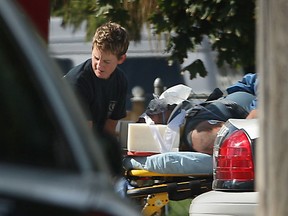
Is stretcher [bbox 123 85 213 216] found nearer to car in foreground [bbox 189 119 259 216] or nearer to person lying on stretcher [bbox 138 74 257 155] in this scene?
person lying on stretcher [bbox 138 74 257 155]

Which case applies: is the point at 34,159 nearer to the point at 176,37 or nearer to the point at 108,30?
the point at 108,30

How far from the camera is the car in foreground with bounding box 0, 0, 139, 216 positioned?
8.79 feet

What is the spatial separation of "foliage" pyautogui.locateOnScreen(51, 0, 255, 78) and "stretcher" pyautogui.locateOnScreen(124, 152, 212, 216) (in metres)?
3.94

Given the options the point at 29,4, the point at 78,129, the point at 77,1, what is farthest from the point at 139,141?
the point at 77,1

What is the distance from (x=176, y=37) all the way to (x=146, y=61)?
18.6 ft

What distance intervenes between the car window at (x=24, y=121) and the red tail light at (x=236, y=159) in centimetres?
337

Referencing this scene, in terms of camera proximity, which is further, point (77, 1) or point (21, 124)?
point (77, 1)

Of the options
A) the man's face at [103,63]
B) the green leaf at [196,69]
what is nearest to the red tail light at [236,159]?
the man's face at [103,63]

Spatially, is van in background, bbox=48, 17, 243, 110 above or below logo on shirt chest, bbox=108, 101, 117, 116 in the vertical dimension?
above

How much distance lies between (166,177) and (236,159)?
50.8 inches

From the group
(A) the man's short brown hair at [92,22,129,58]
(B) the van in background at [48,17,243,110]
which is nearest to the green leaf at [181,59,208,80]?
(B) the van in background at [48,17,243,110]

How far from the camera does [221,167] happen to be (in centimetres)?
629

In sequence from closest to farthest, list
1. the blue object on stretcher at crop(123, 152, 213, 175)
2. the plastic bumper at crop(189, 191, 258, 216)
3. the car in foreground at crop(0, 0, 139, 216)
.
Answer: the car in foreground at crop(0, 0, 139, 216), the plastic bumper at crop(189, 191, 258, 216), the blue object on stretcher at crop(123, 152, 213, 175)

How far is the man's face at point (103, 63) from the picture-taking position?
283 inches
